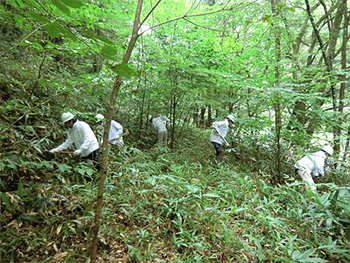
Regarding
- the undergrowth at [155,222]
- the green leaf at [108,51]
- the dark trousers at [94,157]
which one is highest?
the green leaf at [108,51]

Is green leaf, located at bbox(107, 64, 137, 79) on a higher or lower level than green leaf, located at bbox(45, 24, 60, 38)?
lower

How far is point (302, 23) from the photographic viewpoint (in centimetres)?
909

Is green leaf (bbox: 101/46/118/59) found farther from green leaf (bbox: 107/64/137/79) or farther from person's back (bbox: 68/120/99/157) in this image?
person's back (bbox: 68/120/99/157)

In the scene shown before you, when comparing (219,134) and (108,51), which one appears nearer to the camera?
(108,51)

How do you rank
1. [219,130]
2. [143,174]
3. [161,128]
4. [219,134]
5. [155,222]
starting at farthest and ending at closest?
[161,128], [219,130], [219,134], [143,174], [155,222]

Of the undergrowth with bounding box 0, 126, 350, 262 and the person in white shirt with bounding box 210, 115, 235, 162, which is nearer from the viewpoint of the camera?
the undergrowth with bounding box 0, 126, 350, 262

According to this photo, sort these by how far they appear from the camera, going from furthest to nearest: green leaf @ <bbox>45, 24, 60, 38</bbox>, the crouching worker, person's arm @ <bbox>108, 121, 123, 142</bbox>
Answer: person's arm @ <bbox>108, 121, 123, 142</bbox> < the crouching worker < green leaf @ <bbox>45, 24, 60, 38</bbox>

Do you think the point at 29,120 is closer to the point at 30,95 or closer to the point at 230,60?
the point at 30,95

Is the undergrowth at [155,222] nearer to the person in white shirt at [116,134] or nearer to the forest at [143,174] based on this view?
the forest at [143,174]

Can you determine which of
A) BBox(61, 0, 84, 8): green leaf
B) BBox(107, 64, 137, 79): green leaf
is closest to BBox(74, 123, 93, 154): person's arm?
BBox(107, 64, 137, 79): green leaf

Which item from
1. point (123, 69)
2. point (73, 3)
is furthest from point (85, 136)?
point (73, 3)

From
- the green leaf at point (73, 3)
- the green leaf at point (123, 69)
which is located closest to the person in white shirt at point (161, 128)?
the green leaf at point (123, 69)

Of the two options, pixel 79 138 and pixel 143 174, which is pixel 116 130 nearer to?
pixel 79 138

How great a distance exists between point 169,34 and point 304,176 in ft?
18.7
